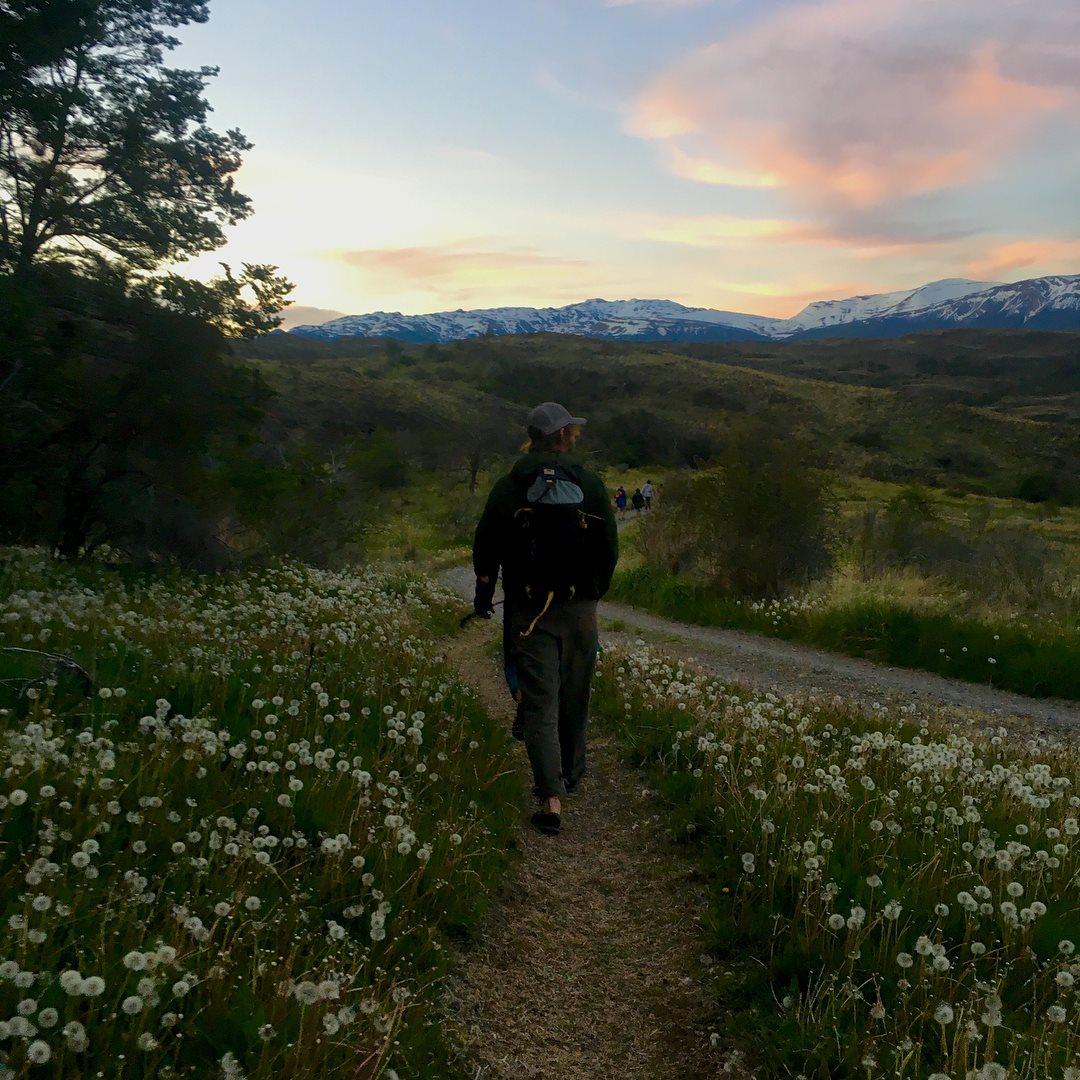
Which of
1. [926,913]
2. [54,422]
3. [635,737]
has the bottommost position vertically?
[635,737]

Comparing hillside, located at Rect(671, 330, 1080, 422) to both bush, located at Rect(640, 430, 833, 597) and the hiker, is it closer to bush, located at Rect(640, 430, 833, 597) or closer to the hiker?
bush, located at Rect(640, 430, 833, 597)

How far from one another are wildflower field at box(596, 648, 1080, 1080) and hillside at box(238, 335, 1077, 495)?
144ft

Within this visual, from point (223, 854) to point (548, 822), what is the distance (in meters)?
2.54

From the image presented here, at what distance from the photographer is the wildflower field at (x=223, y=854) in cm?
222

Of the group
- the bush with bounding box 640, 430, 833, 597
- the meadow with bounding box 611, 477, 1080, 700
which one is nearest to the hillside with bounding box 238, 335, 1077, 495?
the meadow with bounding box 611, 477, 1080, 700

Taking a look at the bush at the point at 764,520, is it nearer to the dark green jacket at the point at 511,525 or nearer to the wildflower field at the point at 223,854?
the wildflower field at the point at 223,854

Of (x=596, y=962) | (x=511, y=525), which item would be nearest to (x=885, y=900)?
(x=596, y=962)

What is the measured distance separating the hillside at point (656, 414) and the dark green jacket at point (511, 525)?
42.9 meters

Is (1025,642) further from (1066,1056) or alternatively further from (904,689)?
(1066,1056)

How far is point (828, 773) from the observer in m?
5.16

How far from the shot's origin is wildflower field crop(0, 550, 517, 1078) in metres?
2.22

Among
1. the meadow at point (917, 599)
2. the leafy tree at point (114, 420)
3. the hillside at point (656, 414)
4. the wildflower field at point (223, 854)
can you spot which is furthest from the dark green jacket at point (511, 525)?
the hillside at point (656, 414)

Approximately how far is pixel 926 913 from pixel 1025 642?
936 centimetres

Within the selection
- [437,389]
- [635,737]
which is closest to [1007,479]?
[437,389]
